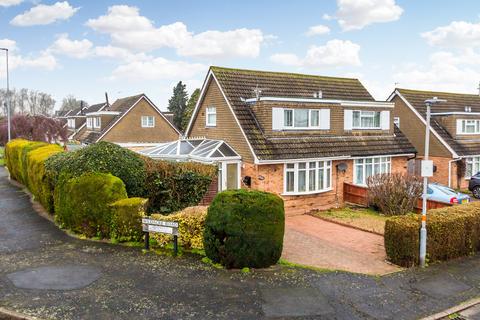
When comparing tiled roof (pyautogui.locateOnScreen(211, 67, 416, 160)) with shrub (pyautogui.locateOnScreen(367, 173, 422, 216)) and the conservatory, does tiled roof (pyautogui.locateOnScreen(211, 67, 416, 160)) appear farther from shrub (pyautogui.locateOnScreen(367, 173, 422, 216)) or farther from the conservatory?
shrub (pyautogui.locateOnScreen(367, 173, 422, 216))

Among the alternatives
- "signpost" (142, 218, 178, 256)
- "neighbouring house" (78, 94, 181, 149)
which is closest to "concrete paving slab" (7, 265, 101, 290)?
"signpost" (142, 218, 178, 256)

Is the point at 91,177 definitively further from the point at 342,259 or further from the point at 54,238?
the point at 342,259

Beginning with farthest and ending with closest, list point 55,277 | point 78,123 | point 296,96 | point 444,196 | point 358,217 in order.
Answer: point 78,123
point 296,96
point 444,196
point 358,217
point 55,277

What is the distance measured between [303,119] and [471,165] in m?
14.9

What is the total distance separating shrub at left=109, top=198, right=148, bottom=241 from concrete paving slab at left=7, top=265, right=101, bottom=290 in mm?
2217

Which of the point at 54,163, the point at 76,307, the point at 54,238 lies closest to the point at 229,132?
the point at 54,163

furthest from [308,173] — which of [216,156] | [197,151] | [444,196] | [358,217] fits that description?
[444,196]

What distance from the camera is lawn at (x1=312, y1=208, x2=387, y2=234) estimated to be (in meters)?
16.7

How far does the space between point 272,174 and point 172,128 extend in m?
27.7

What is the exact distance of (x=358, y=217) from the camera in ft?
61.3

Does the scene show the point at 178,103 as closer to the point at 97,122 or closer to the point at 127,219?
the point at 97,122

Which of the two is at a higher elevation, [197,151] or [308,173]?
[197,151]

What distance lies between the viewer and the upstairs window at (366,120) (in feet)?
74.8

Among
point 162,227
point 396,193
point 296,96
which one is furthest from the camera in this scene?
point 296,96
